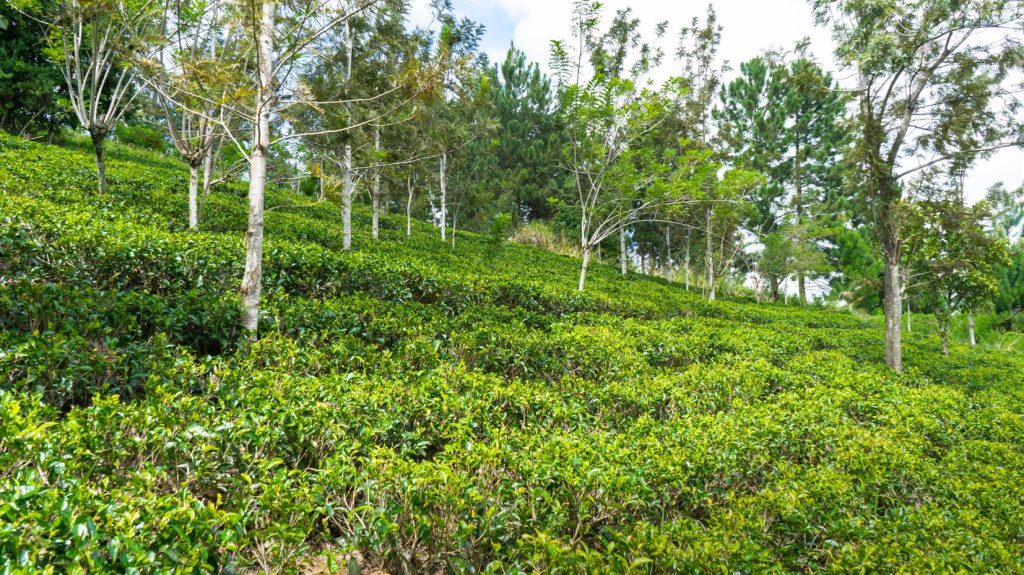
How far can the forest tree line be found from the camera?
16.8 ft

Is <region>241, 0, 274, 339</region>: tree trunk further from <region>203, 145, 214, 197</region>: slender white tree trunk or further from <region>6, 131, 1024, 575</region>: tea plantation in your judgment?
<region>203, 145, 214, 197</region>: slender white tree trunk

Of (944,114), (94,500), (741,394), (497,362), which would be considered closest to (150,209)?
(497,362)

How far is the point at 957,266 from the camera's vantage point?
12.5 m

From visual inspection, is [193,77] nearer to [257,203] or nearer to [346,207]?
[257,203]

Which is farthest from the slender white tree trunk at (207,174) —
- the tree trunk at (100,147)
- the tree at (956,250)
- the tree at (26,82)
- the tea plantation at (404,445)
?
the tree at (956,250)

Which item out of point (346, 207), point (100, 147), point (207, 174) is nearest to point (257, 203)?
point (207, 174)

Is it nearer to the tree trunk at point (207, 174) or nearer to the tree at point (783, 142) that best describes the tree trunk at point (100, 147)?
the tree trunk at point (207, 174)

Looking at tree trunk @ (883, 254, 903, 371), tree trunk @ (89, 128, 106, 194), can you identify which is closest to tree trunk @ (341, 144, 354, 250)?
tree trunk @ (89, 128, 106, 194)

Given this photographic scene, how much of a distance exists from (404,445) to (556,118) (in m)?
14.7

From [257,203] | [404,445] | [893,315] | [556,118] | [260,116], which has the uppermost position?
[556,118]

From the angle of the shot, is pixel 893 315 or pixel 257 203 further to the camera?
pixel 893 315

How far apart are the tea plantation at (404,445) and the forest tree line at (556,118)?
1343 millimetres

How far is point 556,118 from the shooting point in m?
15.6

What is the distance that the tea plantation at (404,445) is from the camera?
1.96 m
